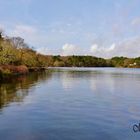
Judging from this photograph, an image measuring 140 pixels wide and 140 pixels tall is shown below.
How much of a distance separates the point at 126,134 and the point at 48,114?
23.6 feet

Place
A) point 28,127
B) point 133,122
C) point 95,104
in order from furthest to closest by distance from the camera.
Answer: point 95,104 < point 133,122 < point 28,127

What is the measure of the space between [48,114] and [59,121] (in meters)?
2.69

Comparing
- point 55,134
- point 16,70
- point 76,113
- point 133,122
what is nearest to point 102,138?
point 55,134

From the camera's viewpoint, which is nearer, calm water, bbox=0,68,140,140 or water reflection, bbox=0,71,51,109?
calm water, bbox=0,68,140,140

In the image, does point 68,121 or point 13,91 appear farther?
point 13,91

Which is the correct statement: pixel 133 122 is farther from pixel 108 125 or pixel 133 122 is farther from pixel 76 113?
pixel 76 113

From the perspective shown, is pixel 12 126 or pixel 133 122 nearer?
pixel 12 126

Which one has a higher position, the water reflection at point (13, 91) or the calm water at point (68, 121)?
the water reflection at point (13, 91)

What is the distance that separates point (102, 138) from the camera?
14.9 meters

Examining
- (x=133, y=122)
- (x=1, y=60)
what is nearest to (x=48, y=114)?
(x=133, y=122)

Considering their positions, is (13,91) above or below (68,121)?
above

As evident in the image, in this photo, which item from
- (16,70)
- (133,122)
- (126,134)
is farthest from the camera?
(16,70)

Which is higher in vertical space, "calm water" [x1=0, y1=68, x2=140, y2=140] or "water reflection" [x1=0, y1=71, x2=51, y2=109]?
"water reflection" [x1=0, y1=71, x2=51, y2=109]

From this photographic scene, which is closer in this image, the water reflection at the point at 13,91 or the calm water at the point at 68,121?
the calm water at the point at 68,121
